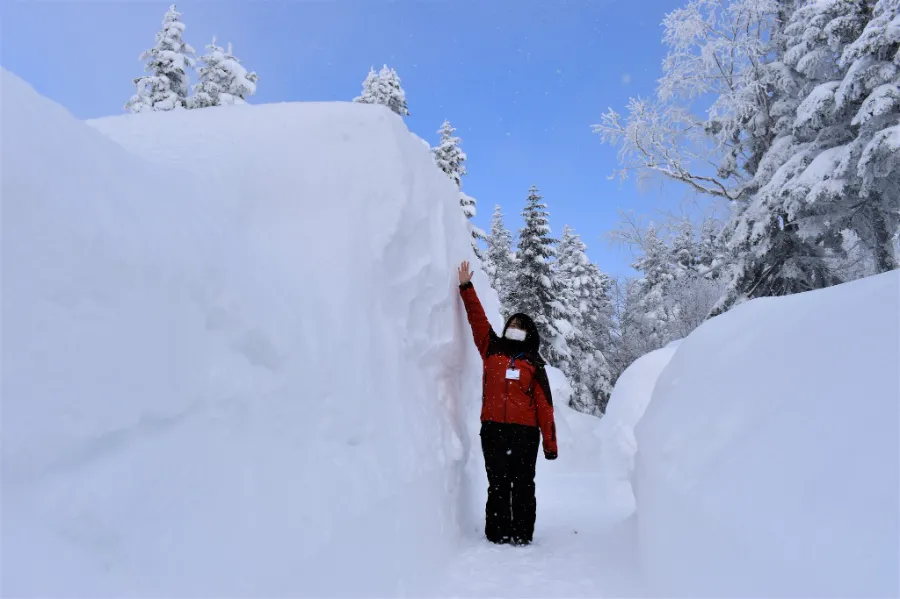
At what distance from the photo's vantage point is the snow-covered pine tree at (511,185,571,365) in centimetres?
2250

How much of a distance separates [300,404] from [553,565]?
92.7 inches

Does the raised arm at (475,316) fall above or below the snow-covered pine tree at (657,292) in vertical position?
below

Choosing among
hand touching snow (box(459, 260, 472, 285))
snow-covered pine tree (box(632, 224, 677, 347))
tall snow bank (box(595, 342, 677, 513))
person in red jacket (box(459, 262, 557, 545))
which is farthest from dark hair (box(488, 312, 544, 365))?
snow-covered pine tree (box(632, 224, 677, 347))

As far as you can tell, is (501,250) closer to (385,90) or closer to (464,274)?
(385,90)

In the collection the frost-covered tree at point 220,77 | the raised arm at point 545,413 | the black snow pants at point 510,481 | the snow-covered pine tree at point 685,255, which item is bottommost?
the black snow pants at point 510,481

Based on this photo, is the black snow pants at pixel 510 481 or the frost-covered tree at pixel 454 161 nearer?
the black snow pants at pixel 510 481

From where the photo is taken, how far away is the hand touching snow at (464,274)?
5207 millimetres

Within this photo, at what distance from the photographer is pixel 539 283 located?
74.5 feet

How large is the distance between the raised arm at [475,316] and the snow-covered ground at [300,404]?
0.87 metres

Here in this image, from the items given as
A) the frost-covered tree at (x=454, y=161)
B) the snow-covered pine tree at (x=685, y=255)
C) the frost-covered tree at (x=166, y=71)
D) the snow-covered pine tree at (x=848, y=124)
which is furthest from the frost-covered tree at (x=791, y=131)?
the snow-covered pine tree at (x=685, y=255)

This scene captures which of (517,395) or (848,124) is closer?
(517,395)

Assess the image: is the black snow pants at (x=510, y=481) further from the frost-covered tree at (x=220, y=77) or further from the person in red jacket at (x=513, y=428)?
the frost-covered tree at (x=220, y=77)

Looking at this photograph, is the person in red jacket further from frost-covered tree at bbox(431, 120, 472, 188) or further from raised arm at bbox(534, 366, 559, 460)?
frost-covered tree at bbox(431, 120, 472, 188)

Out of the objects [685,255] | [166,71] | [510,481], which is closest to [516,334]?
[510,481]
